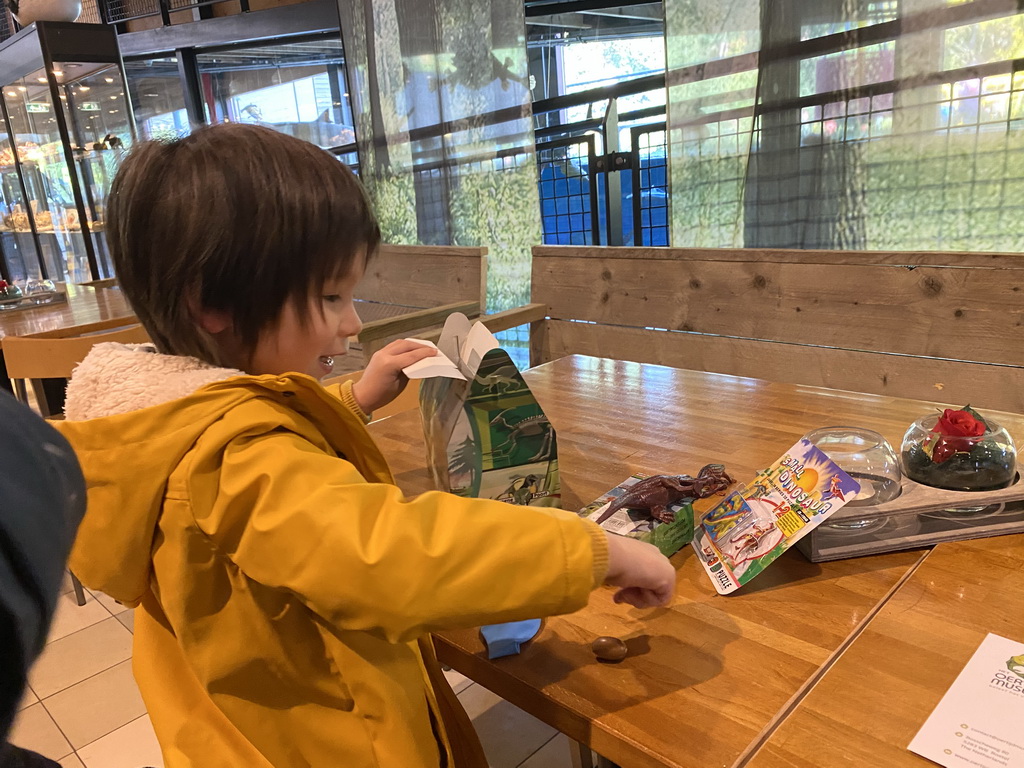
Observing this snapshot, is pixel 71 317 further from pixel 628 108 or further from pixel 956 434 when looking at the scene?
pixel 956 434

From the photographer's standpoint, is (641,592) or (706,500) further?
(706,500)

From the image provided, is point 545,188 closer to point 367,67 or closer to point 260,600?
point 367,67

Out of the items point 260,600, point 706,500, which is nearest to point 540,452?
point 706,500

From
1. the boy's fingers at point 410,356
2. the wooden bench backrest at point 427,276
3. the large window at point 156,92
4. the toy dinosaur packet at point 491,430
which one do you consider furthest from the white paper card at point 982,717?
the large window at point 156,92

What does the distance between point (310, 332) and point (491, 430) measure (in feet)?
0.90

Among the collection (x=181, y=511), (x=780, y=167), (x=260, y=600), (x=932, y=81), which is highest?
(x=932, y=81)

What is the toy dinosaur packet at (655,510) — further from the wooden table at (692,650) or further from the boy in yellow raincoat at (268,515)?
the boy in yellow raincoat at (268,515)

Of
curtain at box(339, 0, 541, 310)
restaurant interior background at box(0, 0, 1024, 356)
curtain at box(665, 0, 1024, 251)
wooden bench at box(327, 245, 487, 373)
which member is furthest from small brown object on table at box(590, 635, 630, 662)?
curtain at box(339, 0, 541, 310)

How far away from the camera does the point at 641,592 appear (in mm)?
722

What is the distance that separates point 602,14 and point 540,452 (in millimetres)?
4334

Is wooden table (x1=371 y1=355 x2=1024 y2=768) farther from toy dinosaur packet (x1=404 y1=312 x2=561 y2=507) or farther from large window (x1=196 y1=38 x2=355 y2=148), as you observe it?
large window (x1=196 y1=38 x2=355 y2=148)

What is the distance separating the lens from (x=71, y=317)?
303 centimetres

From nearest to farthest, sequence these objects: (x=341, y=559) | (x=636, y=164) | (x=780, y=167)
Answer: (x=341, y=559) < (x=780, y=167) < (x=636, y=164)

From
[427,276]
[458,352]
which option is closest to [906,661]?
[458,352]
